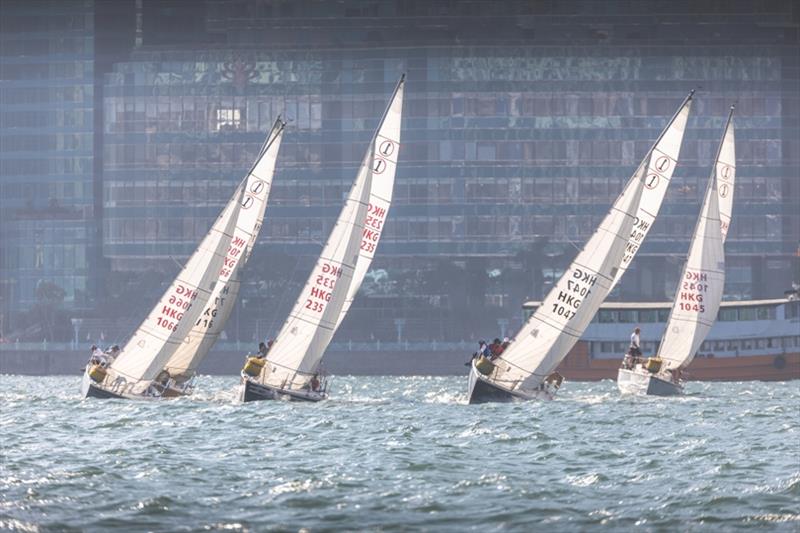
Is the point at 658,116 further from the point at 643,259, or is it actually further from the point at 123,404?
the point at 123,404

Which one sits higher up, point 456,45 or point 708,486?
point 456,45

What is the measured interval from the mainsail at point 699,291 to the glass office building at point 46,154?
116m

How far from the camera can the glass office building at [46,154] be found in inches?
7229

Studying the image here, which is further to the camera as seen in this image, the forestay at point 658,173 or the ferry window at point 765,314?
the ferry window at point 765,314

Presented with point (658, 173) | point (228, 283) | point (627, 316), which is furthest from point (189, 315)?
point (627, 316)

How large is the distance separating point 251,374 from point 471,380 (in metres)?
7.29

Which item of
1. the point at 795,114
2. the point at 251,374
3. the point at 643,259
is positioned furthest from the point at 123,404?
the point at 795,114

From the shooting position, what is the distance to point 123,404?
2365 inches

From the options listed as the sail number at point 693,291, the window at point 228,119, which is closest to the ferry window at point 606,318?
the sail number at point 693,291

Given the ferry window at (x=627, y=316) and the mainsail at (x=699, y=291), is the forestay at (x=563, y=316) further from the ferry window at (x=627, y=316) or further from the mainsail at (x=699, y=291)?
the ferry window at (x=627, y=316)

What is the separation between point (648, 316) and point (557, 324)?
187 ft

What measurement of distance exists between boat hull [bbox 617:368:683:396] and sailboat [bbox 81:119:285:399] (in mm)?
15528

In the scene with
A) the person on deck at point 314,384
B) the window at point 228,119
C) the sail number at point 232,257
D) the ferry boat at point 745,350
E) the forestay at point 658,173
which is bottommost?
the ferry boat at point 745,350

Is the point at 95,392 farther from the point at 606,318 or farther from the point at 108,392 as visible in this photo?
the point at 606,318
